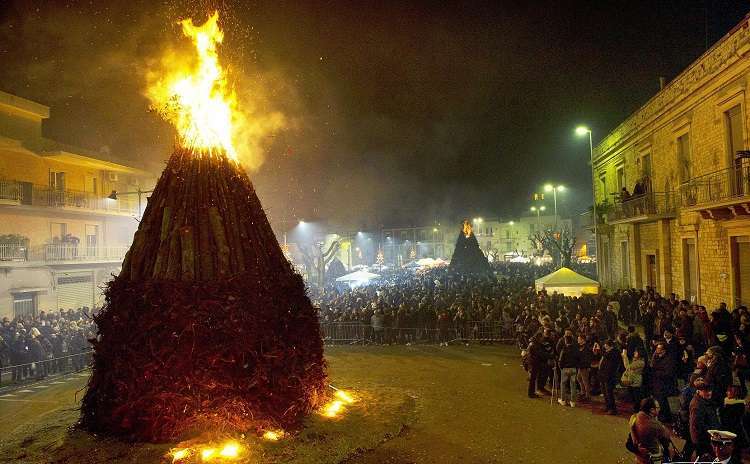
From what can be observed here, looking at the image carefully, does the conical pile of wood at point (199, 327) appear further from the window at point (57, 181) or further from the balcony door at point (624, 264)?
the balcony door at point (624, 264)

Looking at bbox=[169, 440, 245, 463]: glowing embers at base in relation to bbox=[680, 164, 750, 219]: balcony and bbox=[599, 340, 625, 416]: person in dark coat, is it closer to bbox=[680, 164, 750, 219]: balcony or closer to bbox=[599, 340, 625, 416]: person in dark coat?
bbox=[599, 340, 625, 416]: person in dark coat

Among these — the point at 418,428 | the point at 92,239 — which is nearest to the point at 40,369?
the point at 418,428

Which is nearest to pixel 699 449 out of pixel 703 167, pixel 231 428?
pixel 231 428

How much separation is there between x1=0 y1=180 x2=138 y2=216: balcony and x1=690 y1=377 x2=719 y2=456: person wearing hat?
97.8ft

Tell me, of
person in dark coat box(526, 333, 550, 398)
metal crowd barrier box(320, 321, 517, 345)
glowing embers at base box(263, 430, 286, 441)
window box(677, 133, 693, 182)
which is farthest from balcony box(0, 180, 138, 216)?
window box(677, 133, 693, 182)

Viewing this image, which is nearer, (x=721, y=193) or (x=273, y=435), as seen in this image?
(x=273, y=435)

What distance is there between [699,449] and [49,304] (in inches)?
1217

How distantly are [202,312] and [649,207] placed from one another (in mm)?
23196

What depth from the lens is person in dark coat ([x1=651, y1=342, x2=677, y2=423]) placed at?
9398 mm

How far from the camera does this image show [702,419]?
22.1 ft

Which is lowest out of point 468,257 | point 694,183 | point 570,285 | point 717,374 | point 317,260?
point 717,374

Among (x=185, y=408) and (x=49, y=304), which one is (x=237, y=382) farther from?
(x=49, y=304)

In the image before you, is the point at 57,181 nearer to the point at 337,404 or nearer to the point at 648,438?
the point at 337,404

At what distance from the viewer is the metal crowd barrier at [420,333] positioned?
61.8ft
